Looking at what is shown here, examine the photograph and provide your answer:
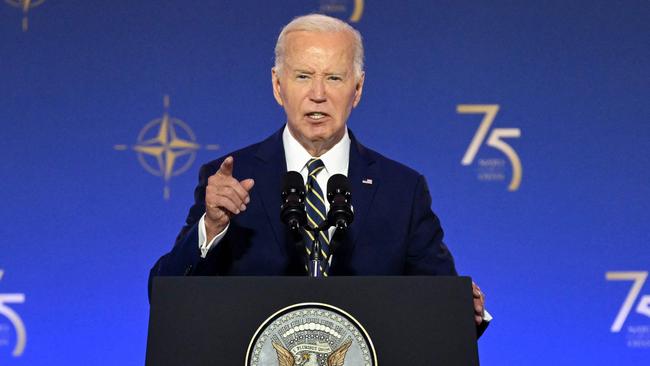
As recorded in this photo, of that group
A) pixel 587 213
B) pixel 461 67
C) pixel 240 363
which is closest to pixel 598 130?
pixel 587 213

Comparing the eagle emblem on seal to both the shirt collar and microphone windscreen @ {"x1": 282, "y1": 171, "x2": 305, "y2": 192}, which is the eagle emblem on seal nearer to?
microphone windscreen @ {"x1": 282, "y1": 171, "x2": 305, "y2": 192}

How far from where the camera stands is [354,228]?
6.24ft

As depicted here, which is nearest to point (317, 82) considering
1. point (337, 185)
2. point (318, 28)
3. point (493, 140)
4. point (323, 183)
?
point (318, 28)

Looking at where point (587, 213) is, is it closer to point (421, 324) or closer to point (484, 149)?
point (484, 149)

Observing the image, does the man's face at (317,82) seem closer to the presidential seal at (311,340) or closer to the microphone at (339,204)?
the microphone at (339,204)

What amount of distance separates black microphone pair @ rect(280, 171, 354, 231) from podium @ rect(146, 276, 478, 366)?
0.55ft

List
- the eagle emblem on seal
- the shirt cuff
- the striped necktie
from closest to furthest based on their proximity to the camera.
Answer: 1. the eagle emblem on seal
2. the shirt cuff
3. the striped necktie

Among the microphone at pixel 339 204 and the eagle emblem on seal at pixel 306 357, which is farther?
the microphone at pixel 339 204

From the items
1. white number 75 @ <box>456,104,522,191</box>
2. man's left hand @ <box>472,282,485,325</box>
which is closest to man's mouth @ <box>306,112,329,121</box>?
man's left hand @ <box>472,282,485,325</box>

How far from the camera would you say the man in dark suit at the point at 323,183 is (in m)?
1.84

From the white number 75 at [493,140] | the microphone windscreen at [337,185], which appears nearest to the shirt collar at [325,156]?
the microphone windscreen at [337,185]

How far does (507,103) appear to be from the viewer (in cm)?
323

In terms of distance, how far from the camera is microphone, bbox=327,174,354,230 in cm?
150

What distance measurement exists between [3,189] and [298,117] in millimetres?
1677
